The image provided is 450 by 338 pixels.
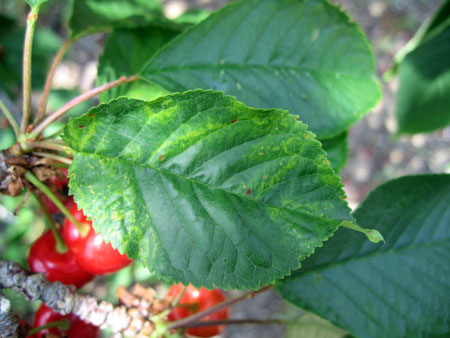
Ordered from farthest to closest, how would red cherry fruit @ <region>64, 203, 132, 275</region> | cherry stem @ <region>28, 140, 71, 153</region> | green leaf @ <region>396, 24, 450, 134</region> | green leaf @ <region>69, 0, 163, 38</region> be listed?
green leaf @ <region>396, 24, 450, 134</region> → green leaf @ <region>69, 0, 163, 38</region> → red cherry fruit @ <region>64, 203, 132, 275</region> → cherry stem @ <region>28, 140, 71, 153</region>

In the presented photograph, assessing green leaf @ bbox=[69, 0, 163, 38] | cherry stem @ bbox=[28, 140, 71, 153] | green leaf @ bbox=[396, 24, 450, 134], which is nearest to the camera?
cherry stem @ bbox=[28, 140, 71, 153]

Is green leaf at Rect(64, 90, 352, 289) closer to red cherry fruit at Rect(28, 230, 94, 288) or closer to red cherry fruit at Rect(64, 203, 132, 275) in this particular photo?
red cherry fruit at Rect(64, 203, 132, 275)

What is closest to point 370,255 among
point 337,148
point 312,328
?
point 337,148

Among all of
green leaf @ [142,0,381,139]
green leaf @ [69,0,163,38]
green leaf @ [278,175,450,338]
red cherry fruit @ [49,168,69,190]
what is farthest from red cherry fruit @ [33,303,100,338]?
green leaf @ [69,0,163,38]

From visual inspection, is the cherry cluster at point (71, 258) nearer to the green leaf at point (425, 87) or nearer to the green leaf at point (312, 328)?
the green leaf at point (312, 328)

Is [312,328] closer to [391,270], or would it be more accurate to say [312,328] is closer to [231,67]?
[391,270]

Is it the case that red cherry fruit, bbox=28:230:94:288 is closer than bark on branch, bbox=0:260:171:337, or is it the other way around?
bark on branch, bbox=0:260:171:337

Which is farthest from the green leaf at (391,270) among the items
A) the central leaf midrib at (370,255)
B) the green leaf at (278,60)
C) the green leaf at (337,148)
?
the green leaf at (278,60)
